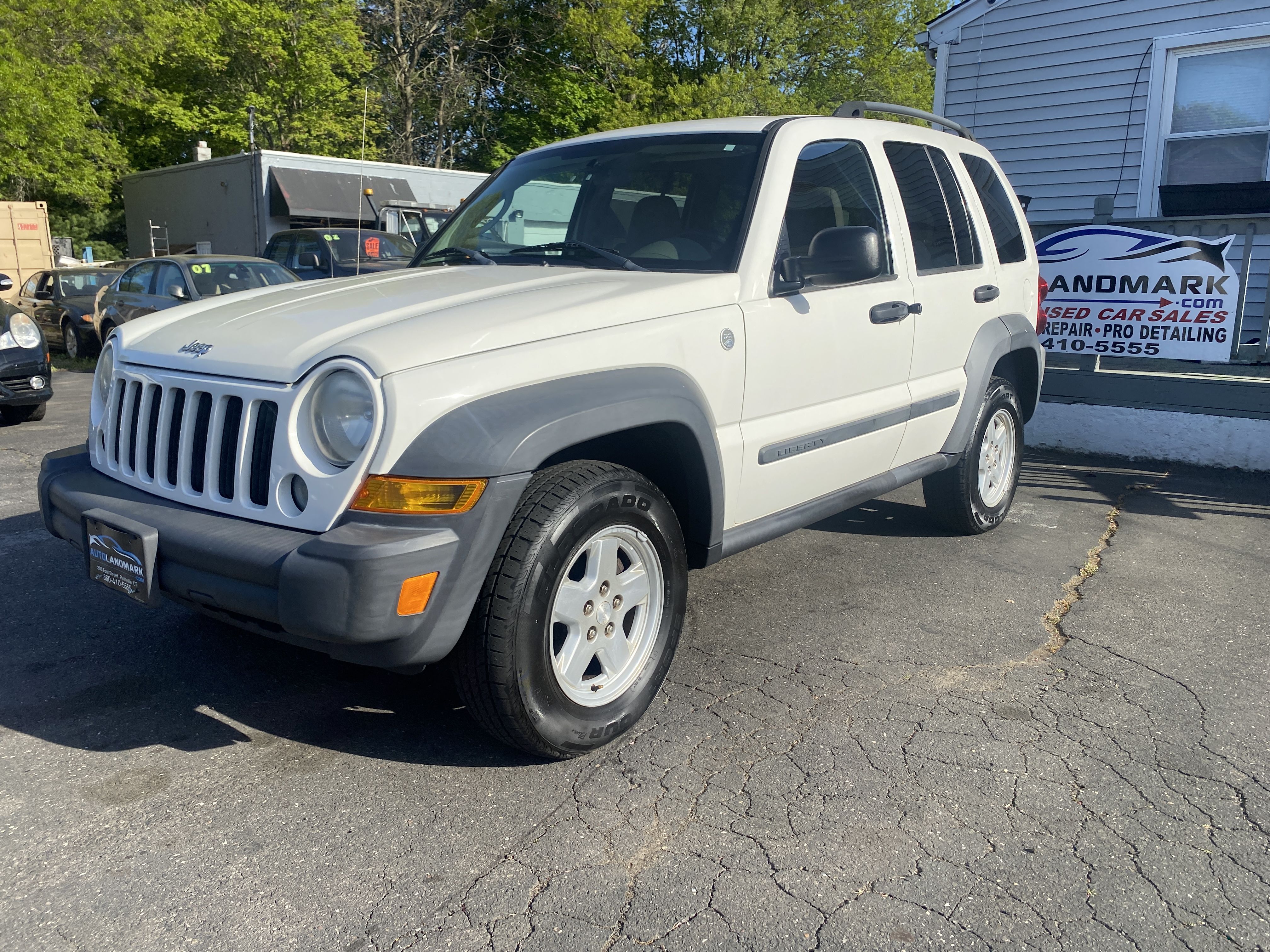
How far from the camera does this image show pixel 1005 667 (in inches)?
146

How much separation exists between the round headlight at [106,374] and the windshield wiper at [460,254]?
130cm

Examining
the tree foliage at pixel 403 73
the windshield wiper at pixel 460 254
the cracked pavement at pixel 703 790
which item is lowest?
the cracked pavement at pixel 703 790

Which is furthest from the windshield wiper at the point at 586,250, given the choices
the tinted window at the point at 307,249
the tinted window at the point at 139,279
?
the tinted window at the point at 307,249

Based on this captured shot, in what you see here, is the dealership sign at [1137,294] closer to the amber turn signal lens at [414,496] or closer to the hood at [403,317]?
the hood at [403,317]

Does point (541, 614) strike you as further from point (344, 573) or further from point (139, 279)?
point (139, 279)

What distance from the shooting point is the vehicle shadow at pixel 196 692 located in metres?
3.07

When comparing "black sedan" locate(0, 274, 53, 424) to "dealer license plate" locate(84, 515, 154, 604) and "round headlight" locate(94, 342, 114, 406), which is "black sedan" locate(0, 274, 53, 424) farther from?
"dealer license plate" locate(84, 515, 154, 604)

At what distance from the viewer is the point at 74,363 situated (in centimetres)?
1411

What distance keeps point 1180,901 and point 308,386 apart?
2464 mm

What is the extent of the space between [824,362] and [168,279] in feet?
34.9

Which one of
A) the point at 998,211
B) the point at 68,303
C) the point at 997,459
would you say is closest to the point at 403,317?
the point at 998,211

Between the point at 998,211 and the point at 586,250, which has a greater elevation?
the point at 998,211

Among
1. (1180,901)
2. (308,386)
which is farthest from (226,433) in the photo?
(1180,901)

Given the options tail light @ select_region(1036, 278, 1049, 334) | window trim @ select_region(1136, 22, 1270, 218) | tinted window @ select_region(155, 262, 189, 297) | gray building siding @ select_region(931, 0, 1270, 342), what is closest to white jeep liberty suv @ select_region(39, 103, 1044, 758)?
tail light @ select_region(1036, 278, 1049, 334)
